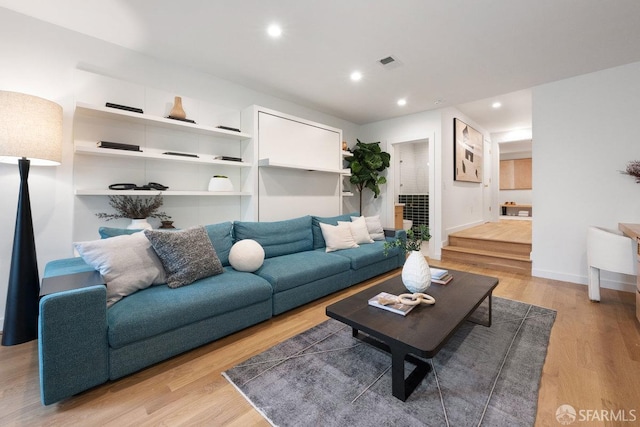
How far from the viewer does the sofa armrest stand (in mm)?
1343

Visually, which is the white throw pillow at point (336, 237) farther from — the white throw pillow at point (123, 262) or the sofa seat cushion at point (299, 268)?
the white throw pillow at point (123, 262)

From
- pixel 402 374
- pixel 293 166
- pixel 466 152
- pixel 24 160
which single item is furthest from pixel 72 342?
pixel 466 152

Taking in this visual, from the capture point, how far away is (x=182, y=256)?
6.81ft

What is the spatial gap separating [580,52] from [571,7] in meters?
0.98

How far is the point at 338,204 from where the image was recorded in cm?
476

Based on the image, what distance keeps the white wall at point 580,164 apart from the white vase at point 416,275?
281 cm

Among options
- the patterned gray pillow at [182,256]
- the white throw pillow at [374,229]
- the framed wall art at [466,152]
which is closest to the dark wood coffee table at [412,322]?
the patterned gray pillow at [182,256]

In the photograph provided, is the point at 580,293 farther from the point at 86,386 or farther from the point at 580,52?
the point at 86,386

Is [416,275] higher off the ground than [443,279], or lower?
higher

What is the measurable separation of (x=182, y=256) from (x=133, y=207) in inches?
41.1

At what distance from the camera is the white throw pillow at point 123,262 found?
5.82 ft

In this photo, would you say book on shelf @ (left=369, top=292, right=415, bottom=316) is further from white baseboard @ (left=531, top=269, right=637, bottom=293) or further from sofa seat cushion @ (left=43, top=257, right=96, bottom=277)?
white baseboard @ (left=531, top=269, right=637, bottom=293)

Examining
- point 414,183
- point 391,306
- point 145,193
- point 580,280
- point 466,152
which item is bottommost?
point 580,280

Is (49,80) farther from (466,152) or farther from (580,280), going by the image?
(466,152)
